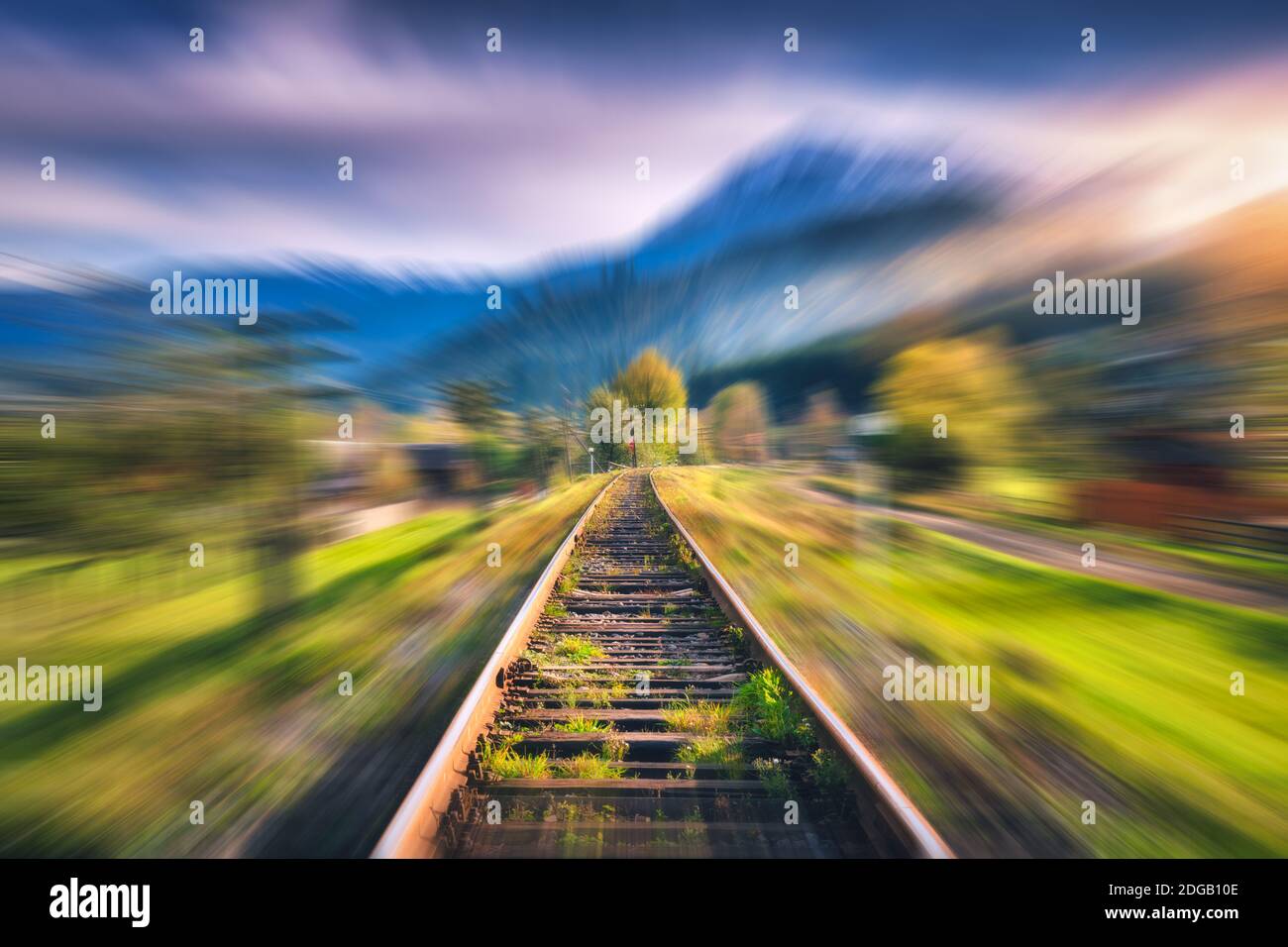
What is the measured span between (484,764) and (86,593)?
611 centimetres

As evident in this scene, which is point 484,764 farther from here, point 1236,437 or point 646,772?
point 1236,437

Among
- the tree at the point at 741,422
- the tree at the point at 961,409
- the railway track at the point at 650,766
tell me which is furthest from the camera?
the tree at the point at 741,422

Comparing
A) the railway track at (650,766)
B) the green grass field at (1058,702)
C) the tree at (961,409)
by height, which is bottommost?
the green grass field at (1058,702)

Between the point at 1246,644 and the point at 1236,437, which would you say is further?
the point at 1236,437

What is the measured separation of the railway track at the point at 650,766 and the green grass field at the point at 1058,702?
587mm

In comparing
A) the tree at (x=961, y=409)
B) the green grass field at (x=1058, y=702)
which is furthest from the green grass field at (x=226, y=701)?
the tree at (x=961, y=409)

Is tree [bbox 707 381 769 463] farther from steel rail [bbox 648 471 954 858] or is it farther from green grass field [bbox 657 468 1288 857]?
steel rail [bbox 648 471 954 858]

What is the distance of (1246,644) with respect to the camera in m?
5.09

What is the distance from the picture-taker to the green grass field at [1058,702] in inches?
110

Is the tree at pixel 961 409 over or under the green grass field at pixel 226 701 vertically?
over

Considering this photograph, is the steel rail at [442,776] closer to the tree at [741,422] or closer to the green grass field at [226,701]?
the green grass field at [226,701]

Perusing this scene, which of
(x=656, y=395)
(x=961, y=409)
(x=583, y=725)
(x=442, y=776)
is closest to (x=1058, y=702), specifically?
(x=583, y=725)

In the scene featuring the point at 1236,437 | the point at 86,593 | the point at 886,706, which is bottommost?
the point at 886,706
